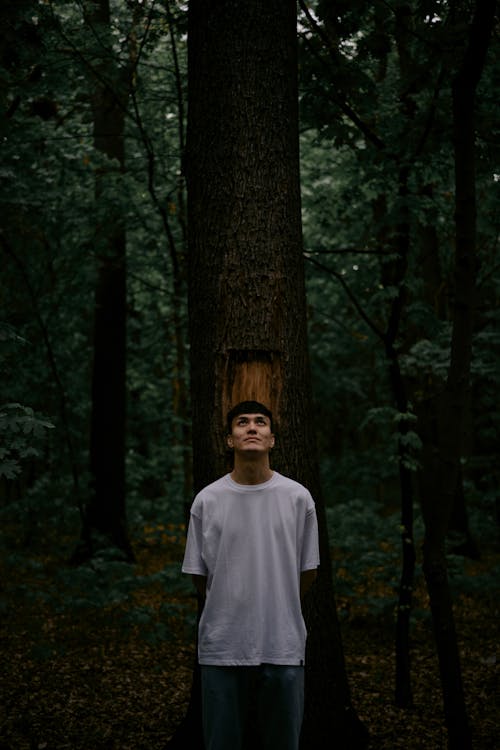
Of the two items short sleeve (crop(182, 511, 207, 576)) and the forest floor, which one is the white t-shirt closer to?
short sleeve (crop(182, 511, 207, 576))

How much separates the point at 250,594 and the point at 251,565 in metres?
0.13

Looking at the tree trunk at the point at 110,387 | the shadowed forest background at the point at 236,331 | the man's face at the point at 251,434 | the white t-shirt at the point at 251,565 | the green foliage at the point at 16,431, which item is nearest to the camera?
the white t-shirt at the point at 251,565

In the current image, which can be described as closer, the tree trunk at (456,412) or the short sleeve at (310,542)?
the short sleeve at (310,542)

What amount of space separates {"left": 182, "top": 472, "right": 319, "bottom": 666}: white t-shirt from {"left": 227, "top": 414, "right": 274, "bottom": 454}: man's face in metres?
0.17

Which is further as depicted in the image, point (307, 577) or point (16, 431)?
point (16, 431)

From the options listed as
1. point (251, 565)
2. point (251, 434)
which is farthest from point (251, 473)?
point (251, 565)

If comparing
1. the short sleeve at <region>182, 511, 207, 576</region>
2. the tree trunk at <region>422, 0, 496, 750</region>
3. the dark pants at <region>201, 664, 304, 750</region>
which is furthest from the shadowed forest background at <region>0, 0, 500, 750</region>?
the dark pants at <region>201, 664, 304, 750</region>

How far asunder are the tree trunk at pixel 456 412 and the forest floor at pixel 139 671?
107 cm

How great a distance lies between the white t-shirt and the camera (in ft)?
10.4

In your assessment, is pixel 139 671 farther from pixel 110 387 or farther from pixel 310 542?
pixel 110 387

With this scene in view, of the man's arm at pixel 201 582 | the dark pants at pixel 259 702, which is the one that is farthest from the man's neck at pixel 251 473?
the dark pants at pixel 259 702

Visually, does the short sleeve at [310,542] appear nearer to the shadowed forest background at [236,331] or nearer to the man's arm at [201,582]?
the man's arm at [201,582]

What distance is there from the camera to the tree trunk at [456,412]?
167 inches

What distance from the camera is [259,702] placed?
327cm
